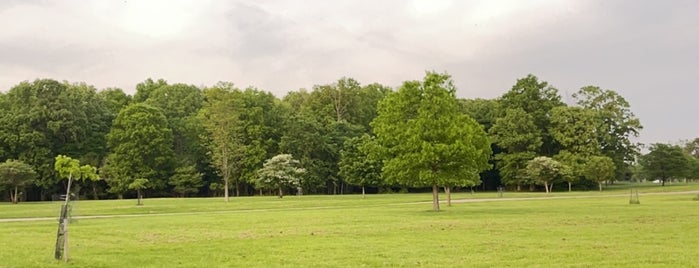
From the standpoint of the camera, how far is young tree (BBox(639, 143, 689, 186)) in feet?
309

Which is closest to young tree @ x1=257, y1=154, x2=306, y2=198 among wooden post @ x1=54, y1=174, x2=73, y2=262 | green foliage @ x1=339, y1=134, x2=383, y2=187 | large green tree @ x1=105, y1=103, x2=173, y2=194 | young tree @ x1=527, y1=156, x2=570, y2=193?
green foliage @ x1=339, y1=134, x2=383, y2=187

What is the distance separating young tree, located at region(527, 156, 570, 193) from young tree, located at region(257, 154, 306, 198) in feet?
102

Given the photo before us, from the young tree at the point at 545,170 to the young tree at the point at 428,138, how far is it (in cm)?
4703

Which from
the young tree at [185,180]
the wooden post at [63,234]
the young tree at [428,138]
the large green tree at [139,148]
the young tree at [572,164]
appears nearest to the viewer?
the wooden post at [63,234]

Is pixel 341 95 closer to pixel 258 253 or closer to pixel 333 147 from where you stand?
pixel 333 147

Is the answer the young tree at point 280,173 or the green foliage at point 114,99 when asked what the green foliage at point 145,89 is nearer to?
the green foliage at point 114,99

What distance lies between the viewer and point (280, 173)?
7444cm

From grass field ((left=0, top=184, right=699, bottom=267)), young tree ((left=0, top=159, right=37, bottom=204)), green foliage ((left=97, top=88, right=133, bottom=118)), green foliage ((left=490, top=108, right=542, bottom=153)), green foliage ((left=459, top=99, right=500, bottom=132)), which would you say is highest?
green foliage ((left=97, top=88, right=133, bottom=118))

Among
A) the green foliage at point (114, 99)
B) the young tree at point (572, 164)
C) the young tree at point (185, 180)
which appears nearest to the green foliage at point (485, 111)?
the young tree at point (572, 164)

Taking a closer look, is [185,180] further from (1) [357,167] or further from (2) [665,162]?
(2) [665,162]

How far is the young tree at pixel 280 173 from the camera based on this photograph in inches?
2938

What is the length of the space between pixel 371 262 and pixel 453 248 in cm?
319

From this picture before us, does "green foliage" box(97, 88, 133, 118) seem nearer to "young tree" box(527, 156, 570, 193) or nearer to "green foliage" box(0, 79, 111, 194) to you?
"green foliage" box(0, 79, 111, 194)

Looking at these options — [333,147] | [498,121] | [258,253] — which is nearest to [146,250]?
[258,253]
